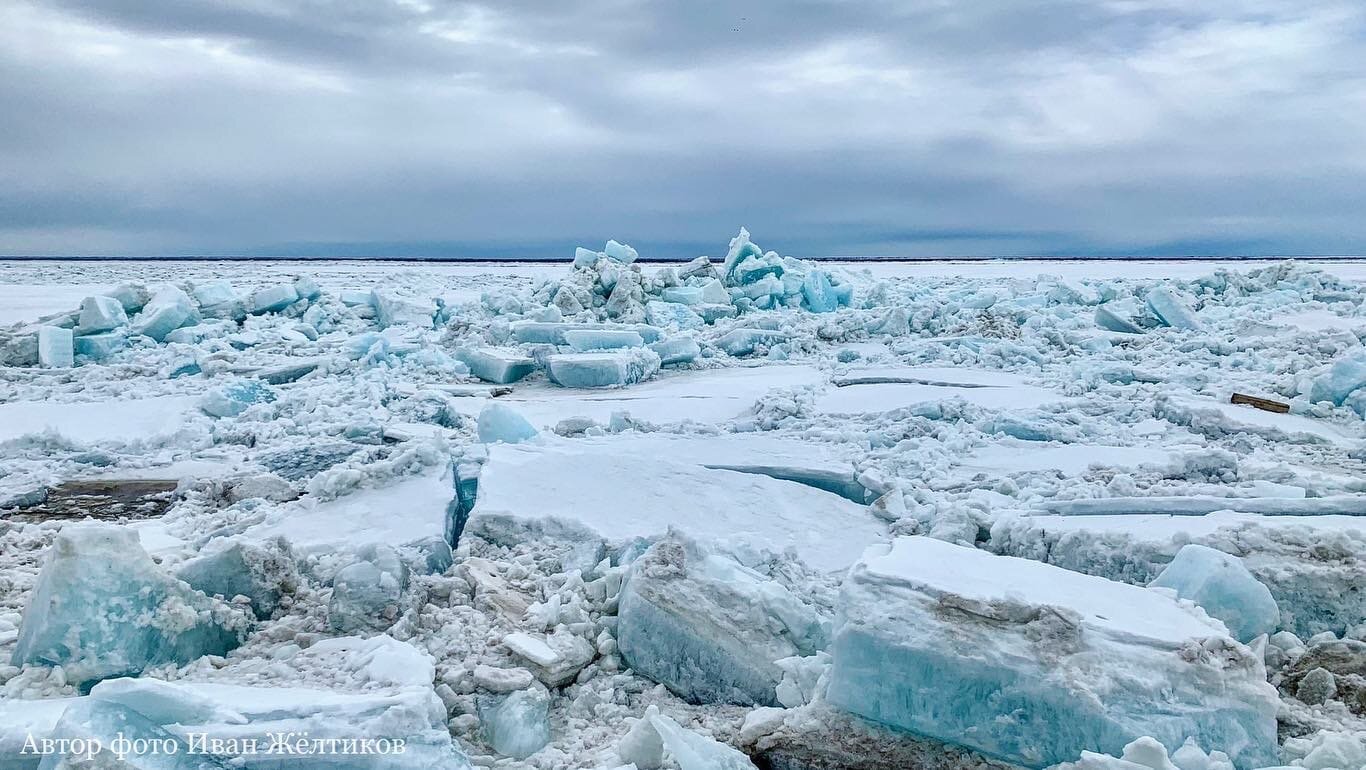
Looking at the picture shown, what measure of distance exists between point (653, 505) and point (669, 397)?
2.95 m

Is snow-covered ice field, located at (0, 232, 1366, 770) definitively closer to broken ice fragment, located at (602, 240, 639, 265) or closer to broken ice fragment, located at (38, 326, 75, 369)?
broken ice fragment, located at (38, 326, 75, 369)

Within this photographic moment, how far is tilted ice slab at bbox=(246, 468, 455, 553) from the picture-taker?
2584 millimetres

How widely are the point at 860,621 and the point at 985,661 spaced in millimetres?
226

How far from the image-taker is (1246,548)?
233 centimetres

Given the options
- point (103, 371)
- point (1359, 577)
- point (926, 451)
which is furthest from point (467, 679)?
point (103, 371)

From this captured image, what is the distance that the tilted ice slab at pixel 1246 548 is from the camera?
2.16 metres

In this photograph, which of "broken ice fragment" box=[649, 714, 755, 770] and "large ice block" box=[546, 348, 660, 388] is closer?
"broken ice fragment" box=[649, 714, 755, 770]

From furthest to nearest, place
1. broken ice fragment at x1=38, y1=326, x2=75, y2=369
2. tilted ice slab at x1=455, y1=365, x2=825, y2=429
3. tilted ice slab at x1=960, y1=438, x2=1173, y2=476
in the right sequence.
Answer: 1. broken ice fragment at x1=38, y1=326, x2=75, y2=369
2. tilted ice slab at x1=455, y1=365, x2=825, y2=429
3. tilted ice slab at x1=960, y1=438, x2=1173, y2=476

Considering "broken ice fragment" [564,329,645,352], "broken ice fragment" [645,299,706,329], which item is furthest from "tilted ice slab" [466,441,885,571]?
"broken ice fragment" [645,299,706,329]

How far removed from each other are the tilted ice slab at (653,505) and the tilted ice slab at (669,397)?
149 cm

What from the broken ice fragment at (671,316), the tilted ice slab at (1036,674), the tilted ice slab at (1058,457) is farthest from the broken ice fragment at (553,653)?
the broken ice fragment at (671,316)

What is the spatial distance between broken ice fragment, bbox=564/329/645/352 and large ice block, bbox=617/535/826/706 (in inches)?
221

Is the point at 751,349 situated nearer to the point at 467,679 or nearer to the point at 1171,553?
the point at 1171,553

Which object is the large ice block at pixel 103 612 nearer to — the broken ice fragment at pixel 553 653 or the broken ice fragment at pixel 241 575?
the broken ice fragment at pixel 241 575
